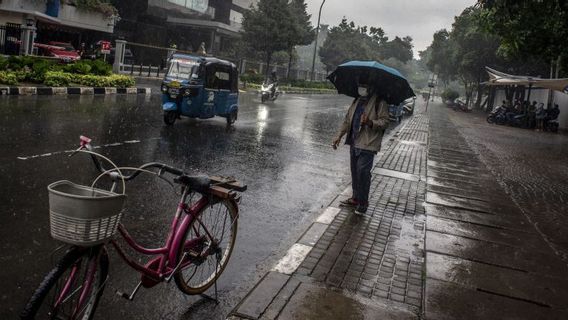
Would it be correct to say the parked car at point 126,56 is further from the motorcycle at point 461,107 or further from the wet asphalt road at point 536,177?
the motorcycle at point 461,107

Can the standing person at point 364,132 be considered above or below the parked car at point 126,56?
below

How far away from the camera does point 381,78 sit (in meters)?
6.78

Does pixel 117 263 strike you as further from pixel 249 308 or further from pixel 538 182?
pixel 538 182

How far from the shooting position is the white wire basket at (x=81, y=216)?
8.24 ft

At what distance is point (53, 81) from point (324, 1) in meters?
38.4

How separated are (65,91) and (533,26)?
15.2 meters

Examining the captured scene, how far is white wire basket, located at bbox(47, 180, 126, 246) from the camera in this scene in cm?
251

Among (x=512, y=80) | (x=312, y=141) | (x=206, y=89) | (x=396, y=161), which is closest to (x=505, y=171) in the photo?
(x=396, y=161)

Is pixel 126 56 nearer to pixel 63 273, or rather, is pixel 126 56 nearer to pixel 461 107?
pixel 63 273

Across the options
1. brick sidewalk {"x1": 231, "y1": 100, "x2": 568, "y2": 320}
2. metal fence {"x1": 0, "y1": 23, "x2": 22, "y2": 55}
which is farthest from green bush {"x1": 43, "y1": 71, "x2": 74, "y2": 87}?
brick sidewalk {"x1": 231, "y1": 100, "x2": 568, "y2": 320}

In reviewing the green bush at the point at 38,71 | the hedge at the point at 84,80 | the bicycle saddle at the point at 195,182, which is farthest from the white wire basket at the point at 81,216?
the hedge at the point at 84,80

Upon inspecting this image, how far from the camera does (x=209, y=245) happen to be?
3.96m

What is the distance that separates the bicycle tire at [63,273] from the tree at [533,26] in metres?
9.34

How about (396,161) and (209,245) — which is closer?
(209,245)
